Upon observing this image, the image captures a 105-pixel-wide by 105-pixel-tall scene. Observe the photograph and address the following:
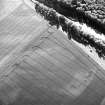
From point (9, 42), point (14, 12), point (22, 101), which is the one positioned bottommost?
point (22, 101)

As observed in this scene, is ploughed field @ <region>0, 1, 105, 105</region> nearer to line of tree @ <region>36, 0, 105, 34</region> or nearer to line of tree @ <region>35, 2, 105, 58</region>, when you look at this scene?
line of tree @ <region>35, 2, 105, 58</region>

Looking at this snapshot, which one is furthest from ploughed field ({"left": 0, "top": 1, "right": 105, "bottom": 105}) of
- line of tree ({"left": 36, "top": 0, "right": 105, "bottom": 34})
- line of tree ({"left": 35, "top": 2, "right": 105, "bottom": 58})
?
line of tree ({"left": 36, "top": 0, "right": 105, "bottom": 34})

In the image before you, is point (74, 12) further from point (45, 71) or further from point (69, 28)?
point (45, 71)

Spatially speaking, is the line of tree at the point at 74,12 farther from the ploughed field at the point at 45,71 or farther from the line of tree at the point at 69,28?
the ploughed field at the point at 45,71

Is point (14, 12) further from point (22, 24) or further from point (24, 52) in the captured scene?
point (24, 52)

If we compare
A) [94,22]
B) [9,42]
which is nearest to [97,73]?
[94,22]

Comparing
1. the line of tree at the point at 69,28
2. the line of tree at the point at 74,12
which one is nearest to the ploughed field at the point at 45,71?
the line of tree at the point at 69,28

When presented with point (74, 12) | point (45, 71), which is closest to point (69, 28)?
point (74, 12)
